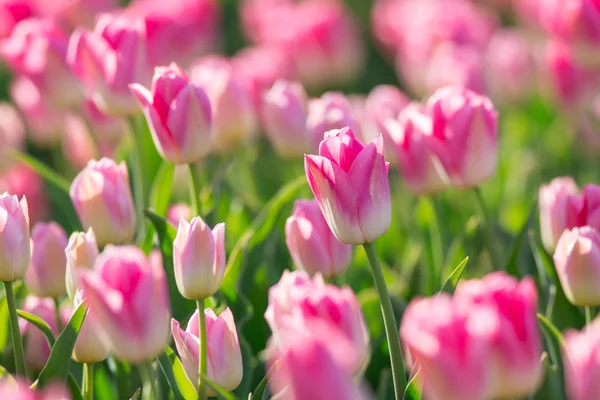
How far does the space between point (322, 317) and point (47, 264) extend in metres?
0.56

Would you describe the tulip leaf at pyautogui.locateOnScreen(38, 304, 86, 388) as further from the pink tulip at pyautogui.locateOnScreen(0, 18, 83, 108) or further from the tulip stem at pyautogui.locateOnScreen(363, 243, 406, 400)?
the pink tulip at pyautogui.locateOnScreen(0, 18, 83, 108)

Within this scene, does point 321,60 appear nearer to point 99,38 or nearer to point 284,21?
point 284,21

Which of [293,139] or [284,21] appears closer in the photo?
[293,139]

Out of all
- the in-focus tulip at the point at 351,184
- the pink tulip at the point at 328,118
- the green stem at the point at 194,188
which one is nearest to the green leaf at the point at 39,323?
the green stem at the point at 194,188

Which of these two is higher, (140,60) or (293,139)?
(140,60)

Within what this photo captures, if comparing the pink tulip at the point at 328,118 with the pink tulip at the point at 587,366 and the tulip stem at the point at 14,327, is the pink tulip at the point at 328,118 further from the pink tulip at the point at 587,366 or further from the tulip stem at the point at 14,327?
the pink tulip at the point at 587,366

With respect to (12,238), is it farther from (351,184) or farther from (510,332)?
(510,332)

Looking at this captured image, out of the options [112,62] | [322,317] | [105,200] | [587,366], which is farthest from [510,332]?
[112,62]

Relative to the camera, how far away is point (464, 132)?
1.28m

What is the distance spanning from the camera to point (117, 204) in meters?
1.28

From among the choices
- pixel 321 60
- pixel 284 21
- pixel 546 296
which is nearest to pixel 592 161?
pixel 321 60

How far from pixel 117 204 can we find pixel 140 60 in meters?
0.37

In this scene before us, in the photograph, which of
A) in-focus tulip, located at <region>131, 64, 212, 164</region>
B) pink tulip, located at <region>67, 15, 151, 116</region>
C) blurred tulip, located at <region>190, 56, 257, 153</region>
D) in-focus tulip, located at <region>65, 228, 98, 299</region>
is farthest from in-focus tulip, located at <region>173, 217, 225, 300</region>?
blurred tulip, located at <region>190, 56, 257, 153</region>

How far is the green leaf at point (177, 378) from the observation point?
3.50 ft
